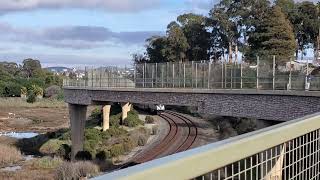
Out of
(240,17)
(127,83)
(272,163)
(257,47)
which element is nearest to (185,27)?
(240,17)

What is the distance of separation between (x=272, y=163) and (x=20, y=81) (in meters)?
137

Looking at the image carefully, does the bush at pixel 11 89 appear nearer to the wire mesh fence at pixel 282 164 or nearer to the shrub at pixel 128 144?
the shrub at pixel 128 144

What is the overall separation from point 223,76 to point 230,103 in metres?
3.61

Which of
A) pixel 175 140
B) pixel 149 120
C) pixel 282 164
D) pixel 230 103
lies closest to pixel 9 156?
pixel 175 140

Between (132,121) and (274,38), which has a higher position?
(274,38)

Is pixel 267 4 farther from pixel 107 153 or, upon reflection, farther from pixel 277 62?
pixel 277 62

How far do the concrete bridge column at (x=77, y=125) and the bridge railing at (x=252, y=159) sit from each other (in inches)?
1709

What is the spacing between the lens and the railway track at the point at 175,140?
4109 cm

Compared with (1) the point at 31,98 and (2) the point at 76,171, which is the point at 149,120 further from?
(1) the point at 31,98

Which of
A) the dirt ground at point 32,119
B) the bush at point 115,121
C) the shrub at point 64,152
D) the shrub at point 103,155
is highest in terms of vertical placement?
the bush at point 115,121

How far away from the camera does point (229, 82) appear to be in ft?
100

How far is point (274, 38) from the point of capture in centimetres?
5788

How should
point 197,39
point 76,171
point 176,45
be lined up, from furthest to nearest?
point 197,39
point 176,45
point 76,171

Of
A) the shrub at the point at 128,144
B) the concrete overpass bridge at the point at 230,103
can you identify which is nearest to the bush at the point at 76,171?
the concrete overpass bridge at the point at 230,103
